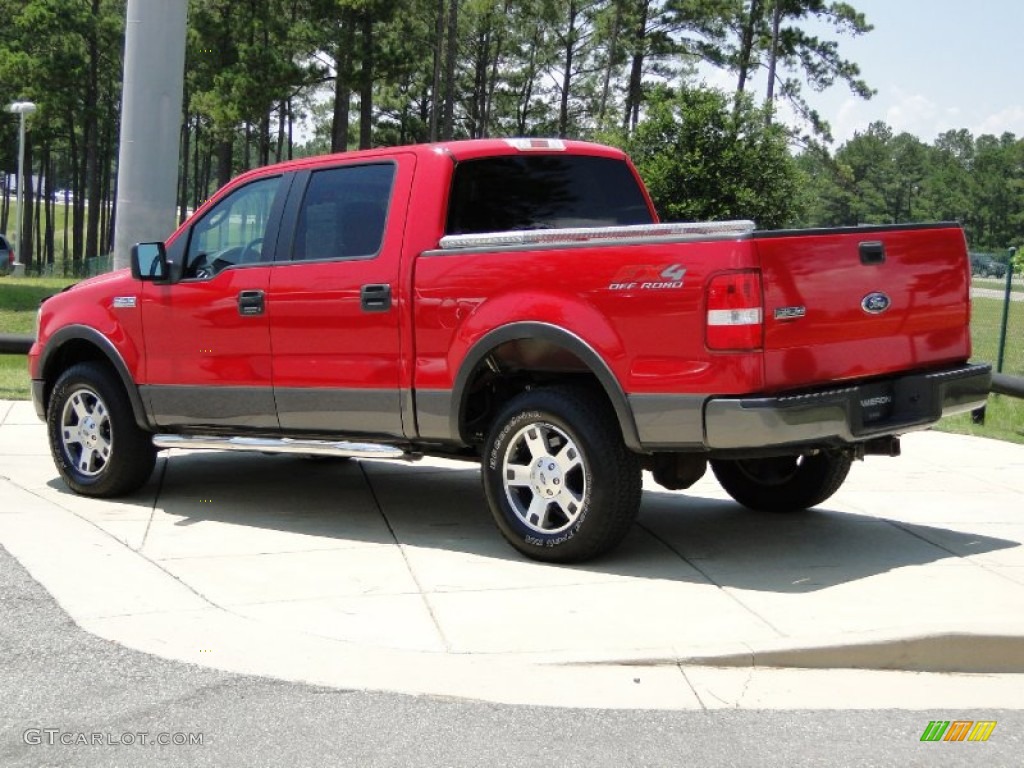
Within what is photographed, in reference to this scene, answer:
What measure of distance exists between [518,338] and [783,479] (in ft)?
7.19

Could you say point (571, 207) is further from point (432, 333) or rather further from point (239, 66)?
point (239, 66)

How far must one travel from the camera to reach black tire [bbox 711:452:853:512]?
7473mm

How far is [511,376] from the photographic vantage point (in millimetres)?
6887

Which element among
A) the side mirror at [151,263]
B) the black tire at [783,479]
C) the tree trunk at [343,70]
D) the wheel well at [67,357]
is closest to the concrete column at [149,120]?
the wheel well at [67,357]

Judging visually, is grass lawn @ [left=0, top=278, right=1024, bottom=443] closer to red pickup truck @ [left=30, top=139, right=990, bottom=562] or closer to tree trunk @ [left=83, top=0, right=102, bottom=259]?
red pickup truck @ [left=30, top=139, right=990, bottom=562]

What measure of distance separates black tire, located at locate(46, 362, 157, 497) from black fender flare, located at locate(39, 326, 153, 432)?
91 mm

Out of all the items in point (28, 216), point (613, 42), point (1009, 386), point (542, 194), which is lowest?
point (1009, 386)

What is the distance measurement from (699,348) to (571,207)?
193 centimetres

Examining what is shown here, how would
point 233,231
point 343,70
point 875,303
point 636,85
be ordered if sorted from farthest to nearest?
point 636,85, point 343,70, point 233,231, point 875,303

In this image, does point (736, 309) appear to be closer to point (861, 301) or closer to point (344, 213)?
point (861, 301)

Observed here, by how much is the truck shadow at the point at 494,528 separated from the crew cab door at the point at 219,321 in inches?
26.1

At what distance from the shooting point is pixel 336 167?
24.4ft

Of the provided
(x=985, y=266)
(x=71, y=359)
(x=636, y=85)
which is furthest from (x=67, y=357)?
(x=636, y=85)

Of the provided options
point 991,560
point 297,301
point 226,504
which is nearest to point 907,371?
point 991,560
